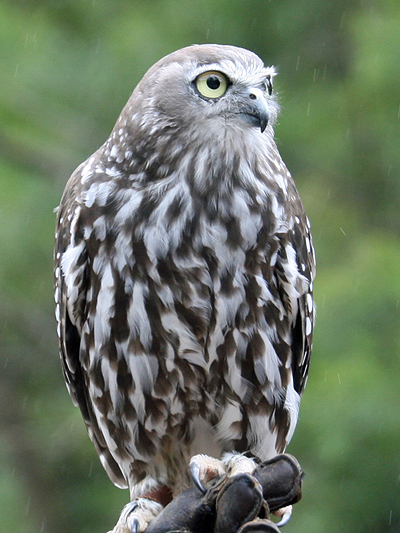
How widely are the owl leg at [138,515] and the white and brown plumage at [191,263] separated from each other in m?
0.02

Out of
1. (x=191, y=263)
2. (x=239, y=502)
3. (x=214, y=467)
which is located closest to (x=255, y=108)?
(x=191, y=263)

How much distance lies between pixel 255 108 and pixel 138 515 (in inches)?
61.9

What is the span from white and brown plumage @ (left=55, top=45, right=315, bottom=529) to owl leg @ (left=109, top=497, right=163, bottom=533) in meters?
0.02

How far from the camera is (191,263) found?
332cm

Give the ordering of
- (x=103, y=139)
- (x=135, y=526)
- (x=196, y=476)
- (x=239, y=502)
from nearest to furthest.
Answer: (x=239, y=502), (x=196, y=476), (x=135, y=526), (x=103, y=139)

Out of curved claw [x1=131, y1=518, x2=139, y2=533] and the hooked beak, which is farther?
the hooked beak

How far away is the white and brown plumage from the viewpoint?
3318 millimetres

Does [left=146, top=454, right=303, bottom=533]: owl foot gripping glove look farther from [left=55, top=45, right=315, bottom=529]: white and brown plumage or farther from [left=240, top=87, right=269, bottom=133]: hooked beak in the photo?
[left=240, top=87, right=269, bottom=133]: hooked beak

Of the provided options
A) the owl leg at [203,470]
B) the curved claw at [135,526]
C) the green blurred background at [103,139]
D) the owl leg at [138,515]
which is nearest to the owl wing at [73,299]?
the owl leg at [138,515]

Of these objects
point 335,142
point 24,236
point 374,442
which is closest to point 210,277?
point 374,442

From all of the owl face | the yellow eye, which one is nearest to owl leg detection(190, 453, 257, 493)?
the owl face

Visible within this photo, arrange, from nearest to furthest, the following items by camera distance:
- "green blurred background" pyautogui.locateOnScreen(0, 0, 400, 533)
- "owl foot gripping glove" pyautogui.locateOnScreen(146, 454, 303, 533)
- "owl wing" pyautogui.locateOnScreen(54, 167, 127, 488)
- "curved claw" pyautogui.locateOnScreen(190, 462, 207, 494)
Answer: "owl foot gripping glove" pyautogui.locateOnScreen(146, 454, 303, 533), "curved claw" pyautogui.locateOnScreen(190, 462, 207, 494), "owl wing" pyautogui.locateOnScreen(54, 167, 127, 488), "green blurred background" pyautogui.locateOnScreen(0, 0, 400, 533)

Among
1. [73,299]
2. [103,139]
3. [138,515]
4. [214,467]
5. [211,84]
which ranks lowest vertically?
[138,515]

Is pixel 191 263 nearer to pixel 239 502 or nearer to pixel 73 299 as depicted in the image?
pixel 73 299
